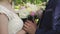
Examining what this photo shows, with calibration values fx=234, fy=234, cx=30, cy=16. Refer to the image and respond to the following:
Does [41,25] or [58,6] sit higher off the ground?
[58,6]

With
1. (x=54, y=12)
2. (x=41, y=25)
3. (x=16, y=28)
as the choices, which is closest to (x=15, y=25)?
(x=16, y=28)

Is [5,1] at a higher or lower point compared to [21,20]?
higher

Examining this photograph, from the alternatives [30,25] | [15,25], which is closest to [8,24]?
[15,25]

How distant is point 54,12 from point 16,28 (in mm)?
260

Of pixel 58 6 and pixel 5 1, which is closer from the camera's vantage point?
pixel 58 6

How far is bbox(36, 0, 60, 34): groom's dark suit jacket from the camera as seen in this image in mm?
1260

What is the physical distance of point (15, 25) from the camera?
1.38 m

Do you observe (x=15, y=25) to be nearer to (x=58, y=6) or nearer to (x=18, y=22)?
(x=18, y=22)

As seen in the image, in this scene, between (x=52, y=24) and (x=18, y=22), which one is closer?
(x=52, y=24)

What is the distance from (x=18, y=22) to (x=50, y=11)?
0.68 ft

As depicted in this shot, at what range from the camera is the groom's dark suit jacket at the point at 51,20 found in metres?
1.26

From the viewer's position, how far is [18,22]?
4.57 feet

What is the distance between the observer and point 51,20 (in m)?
1.29

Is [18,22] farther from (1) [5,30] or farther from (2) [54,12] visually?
(2) [54,12]
